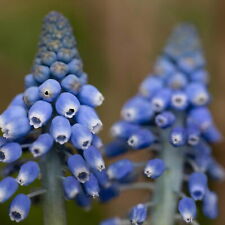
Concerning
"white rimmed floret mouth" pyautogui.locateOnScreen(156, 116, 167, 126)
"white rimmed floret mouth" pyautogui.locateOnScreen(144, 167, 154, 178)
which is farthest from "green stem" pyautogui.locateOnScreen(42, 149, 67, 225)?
"white rimmed floret mouth" pyautogui.locateOnScreen(156, 116, 167, 126)

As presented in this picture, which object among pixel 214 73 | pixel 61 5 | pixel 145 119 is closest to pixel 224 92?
pixel 214 73

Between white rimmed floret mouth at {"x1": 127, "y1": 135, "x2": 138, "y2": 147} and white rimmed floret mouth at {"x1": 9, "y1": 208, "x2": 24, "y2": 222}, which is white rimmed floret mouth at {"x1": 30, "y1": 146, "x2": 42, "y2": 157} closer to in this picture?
white rimmed floret mouth at {"x1": 9, "y1": 208, "x2": 24, "y2": 222}

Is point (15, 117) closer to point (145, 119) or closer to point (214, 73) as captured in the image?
point (145, 119)

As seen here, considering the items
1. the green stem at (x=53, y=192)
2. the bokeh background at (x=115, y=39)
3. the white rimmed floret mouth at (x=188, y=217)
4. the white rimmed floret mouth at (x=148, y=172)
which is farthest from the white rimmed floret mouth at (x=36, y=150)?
the bokeh background at (x=115, y=39)

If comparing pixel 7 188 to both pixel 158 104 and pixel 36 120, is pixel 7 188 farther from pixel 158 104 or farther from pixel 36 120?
pixel 158 104

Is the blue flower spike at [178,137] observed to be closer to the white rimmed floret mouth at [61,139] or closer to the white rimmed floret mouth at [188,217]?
the white rimmed floret mouth at [188,217]
